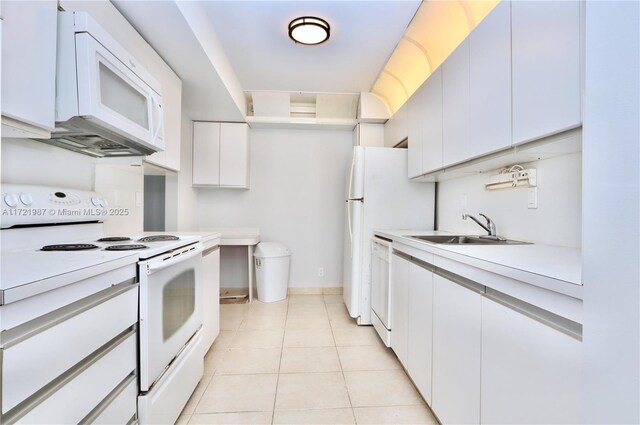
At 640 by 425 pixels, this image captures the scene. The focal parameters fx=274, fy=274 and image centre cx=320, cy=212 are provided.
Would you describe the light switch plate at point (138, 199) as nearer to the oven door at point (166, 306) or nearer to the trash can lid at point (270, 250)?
the oven door at point (166, 306)

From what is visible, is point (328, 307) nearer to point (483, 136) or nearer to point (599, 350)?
point (483, 136)

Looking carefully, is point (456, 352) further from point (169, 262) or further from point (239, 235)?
point (239, 235)

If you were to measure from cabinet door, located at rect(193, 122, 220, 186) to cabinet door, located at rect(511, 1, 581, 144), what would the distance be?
9.69 ft

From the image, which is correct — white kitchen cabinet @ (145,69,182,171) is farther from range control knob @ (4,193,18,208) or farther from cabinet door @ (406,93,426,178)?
cabinet door @ (406,93,426,178)

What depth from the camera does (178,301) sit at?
1432mm

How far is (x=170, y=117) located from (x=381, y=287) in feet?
6.88

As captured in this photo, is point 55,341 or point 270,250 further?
point 270,250

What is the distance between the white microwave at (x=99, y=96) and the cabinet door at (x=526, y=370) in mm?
1673

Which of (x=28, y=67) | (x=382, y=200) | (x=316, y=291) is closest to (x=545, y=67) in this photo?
(x=382, y=200)

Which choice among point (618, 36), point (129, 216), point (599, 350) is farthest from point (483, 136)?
point (129, 216)

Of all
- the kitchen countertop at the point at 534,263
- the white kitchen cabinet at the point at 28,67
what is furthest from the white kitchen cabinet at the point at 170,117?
the kitchen countertop at the point at 534,263

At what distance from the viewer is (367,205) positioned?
2.58 m

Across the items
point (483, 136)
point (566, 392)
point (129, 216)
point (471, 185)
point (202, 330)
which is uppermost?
point (483, 136)

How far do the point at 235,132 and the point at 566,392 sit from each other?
3378 mm
